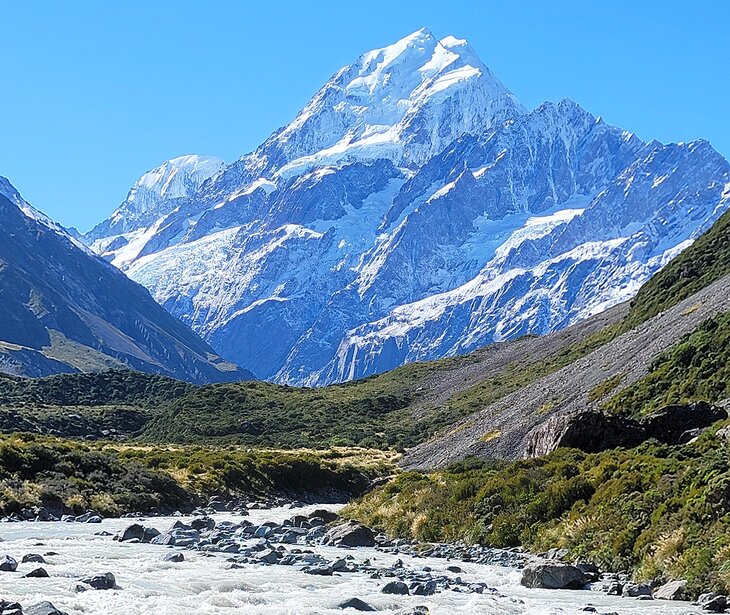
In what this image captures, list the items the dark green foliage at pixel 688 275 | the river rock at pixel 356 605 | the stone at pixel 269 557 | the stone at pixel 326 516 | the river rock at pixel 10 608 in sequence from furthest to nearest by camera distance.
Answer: the dark green foliage at pixel 688 275, the stone at pixel 326 516, the stone at pixel 269 557, the river rock at pixel 356 605, the river rock at pixel 10 608

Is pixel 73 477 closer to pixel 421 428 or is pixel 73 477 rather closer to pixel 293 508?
pixel 293 508

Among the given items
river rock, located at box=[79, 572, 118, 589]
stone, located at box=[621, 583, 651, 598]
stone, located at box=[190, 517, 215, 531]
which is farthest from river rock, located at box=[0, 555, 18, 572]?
stone, located at box=[621, 583, 651, 598]

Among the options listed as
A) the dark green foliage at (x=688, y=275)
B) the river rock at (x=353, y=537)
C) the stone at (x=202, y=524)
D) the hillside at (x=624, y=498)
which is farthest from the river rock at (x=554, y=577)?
the dark green foliage at (x=688, y=275)

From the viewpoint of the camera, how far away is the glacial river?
23125mm

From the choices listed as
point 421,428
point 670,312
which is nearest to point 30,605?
point 670,312

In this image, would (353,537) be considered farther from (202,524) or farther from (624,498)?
(624,498)

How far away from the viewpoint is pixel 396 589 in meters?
26.1

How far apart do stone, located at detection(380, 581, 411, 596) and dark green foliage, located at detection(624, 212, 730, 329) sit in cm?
8507

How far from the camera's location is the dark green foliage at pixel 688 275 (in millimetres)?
109188

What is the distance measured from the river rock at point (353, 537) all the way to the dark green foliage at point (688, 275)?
241 ft

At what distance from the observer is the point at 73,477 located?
56.5 metres

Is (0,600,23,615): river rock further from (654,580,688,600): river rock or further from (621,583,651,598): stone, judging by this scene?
(654,580,688,600): river rock

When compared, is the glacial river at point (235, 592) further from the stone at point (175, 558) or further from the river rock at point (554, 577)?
the river rock at point (554, 577)

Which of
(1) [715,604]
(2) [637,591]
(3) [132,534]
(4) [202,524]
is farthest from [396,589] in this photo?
(4) [202,524]
